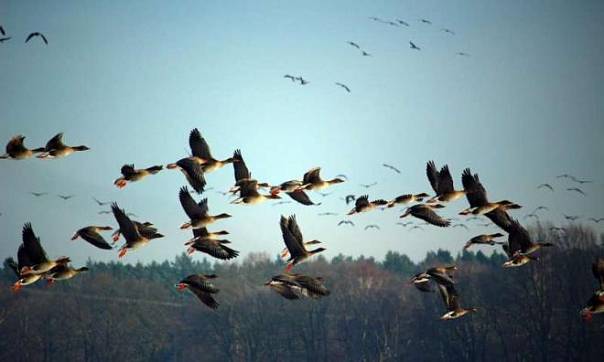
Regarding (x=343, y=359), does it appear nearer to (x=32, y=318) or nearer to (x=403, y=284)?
(x=403, y=284)

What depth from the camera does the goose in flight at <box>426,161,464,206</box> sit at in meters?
22.5

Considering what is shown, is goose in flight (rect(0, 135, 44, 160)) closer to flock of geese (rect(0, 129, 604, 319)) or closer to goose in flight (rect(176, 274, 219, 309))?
flock of geese (rect(0, 129, 604, 319))

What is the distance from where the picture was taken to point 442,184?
23094 millimetres

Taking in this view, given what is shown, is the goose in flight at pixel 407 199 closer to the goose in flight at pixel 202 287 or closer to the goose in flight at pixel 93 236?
the goose in flight at pixel 202 287

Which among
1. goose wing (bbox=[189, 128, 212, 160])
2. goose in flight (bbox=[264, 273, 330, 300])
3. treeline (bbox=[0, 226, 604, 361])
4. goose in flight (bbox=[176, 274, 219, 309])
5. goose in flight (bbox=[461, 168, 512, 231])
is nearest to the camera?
goose in flight (bbox=[176, 274, 219, 309])

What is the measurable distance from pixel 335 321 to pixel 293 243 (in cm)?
8722

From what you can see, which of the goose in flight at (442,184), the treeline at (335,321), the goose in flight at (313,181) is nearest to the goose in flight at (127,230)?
the goose in flight at (313,181)

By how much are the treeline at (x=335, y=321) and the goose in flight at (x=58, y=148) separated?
220ft

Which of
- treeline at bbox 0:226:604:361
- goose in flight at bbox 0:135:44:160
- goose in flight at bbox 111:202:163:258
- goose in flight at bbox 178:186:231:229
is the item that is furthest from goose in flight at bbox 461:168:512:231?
treeline at bbox 0:226:604:361

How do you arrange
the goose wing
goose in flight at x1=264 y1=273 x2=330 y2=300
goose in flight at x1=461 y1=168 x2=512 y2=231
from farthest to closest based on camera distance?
1. the goose wing
2. goose in flight at x1=461 y1=168 x2=512 y2=231
3. goose in flight at x1=264 y1=273 x2=330 y2=300

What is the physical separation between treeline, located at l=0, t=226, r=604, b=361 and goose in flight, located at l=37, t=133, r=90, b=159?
67.0m

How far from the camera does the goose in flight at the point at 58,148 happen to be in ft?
75.2

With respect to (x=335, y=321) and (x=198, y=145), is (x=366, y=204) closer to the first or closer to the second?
(x=198, y=145)

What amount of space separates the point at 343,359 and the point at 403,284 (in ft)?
104
